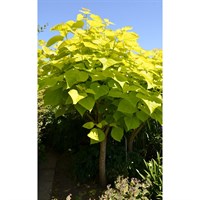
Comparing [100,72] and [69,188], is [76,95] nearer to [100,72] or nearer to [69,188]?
[100,72]

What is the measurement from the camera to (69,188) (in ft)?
7.81

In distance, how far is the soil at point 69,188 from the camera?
2230 mm

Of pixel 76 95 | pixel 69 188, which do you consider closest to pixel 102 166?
pixel 69 188

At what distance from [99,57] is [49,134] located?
1723mm

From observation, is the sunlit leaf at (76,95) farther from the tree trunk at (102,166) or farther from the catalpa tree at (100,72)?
the tree trunk at (102,166)

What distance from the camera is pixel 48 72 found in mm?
2141

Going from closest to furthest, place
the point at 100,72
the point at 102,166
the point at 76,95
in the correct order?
the point at 76,95, the point at 100,72, the point at 102,166
